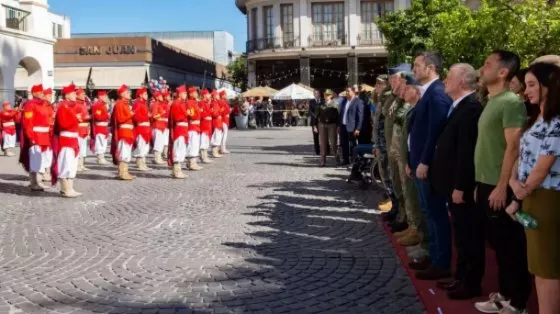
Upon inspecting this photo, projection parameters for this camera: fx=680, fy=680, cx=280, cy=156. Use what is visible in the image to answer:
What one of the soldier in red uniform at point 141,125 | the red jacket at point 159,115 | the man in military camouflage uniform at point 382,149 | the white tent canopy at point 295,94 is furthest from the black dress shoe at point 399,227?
the white tent canopy at point 295,94

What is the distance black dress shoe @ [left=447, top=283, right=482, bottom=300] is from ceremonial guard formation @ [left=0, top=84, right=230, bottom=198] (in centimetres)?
798

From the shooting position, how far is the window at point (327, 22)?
1742 inches

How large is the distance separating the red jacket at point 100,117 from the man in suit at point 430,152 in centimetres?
1123

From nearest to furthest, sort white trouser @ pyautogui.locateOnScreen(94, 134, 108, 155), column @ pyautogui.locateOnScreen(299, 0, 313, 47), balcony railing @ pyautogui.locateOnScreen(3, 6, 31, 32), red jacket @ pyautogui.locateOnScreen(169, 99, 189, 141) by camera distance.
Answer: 1. red jacket @ pyautogui.locateOnScreen(169, 99, 189, 141)
2. white trouser @ pyautogui.locateOnScreen(94, 134, 108, 155)
3. balcony railing @ pyautogui.locateOnScreen(3, 6, 31, 32)
4. column @ pyautogui.locateOnScreen(299, 0, 313, 47)

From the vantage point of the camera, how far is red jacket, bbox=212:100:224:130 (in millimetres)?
18406

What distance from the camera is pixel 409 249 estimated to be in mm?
6758

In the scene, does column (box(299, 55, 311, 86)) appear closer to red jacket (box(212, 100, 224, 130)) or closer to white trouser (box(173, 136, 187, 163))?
red jacket (box(212, 100, 224, 130))

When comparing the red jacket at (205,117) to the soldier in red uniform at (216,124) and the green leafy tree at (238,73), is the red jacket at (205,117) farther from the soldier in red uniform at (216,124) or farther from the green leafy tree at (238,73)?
the green leafy tree at (238,73)

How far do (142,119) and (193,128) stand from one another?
116 cm

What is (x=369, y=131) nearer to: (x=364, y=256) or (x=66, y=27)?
(x=364, y=256)

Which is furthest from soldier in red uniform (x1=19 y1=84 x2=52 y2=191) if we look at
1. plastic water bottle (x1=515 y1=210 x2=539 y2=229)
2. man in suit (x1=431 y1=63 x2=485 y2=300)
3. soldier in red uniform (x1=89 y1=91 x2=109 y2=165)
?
plastic water bottle (x1=515 y1=210 x2=539 y2=229)

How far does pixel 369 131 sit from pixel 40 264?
808cm

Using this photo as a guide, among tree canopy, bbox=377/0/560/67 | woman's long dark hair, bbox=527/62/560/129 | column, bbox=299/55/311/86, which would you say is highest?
column, bbox=299/55/311/86

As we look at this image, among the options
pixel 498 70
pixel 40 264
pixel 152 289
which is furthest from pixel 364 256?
pixel 40 264
